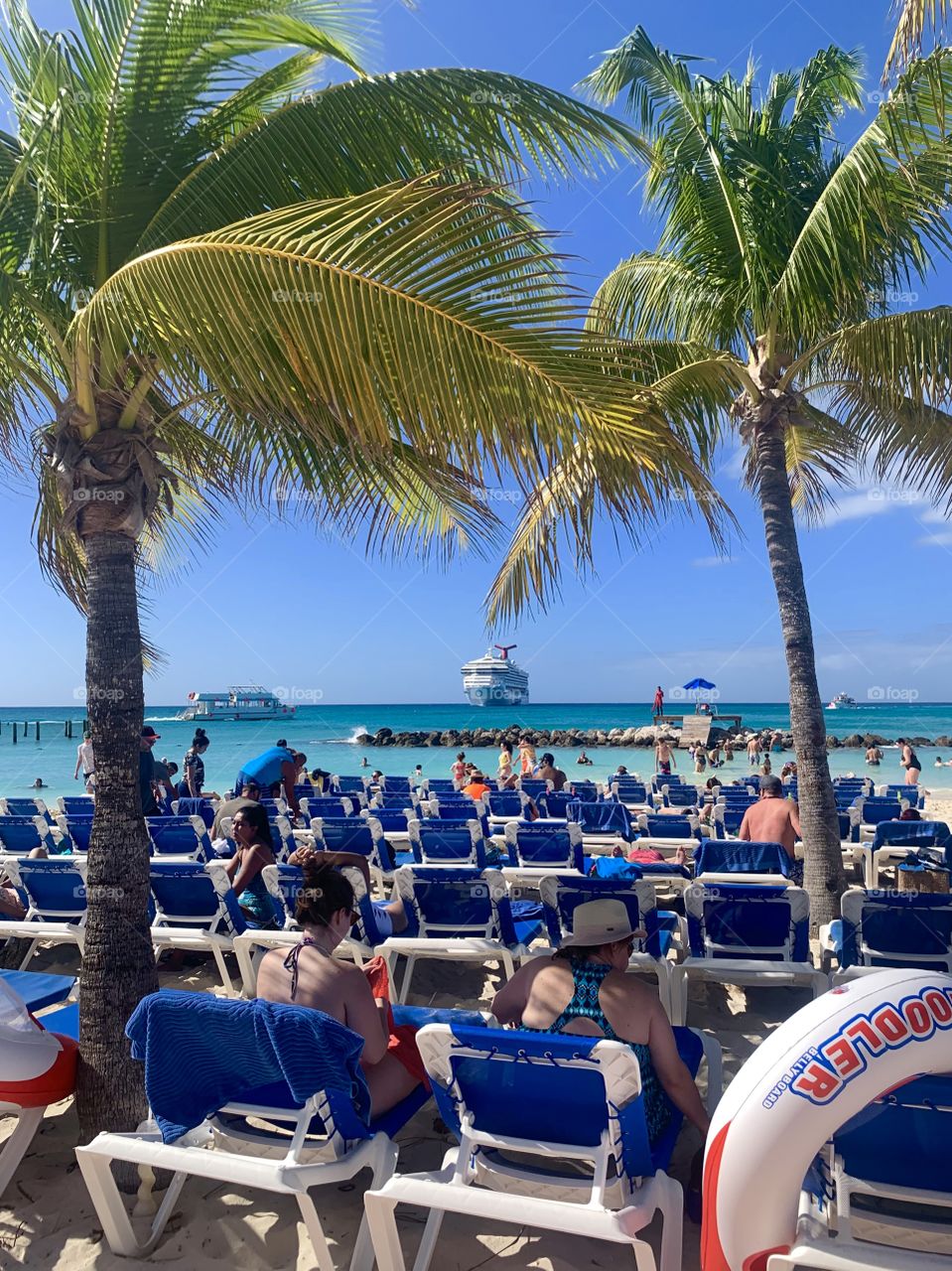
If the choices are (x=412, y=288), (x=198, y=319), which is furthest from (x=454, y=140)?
(x=198, y=319)

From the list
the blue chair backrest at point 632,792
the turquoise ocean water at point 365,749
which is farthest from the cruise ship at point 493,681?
the blue chair backrest at point 632,792

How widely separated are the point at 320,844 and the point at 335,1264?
4.24 meters

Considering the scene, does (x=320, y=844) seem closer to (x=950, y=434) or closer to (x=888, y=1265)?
(x=888, y=1265)

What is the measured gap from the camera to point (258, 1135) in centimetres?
250

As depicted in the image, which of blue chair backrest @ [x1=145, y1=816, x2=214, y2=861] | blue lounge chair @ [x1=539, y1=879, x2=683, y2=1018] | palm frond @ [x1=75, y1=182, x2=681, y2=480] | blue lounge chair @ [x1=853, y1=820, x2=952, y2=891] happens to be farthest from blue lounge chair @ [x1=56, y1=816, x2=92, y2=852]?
blue lounge chair @ [x1=853, y1=820, x2=952, y2=891]

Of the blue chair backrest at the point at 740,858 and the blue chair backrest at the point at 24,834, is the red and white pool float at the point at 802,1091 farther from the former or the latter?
the blue chair backrest at the point at 24,834

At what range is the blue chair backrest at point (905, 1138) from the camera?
Result: 1981 millimetres

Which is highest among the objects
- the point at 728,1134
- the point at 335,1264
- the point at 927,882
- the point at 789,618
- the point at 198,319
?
the point at 198,319

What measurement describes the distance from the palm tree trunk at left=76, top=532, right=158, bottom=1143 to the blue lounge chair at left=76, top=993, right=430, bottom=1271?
2.61 feet

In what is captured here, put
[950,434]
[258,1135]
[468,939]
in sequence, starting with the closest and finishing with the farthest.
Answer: [258,1135] < [468,939] < [950,434]

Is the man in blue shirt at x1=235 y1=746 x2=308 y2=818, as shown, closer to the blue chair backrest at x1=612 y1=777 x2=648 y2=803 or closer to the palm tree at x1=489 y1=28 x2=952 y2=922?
the palm tree at x1=489 y1=28 x2=952 y2=922

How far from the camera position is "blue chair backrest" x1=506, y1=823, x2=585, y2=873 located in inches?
252

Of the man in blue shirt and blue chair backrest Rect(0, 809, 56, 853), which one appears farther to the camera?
the man in blue shirt

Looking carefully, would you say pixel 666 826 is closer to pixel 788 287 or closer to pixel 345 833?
pixel 345 833
